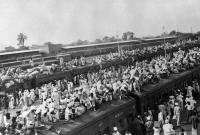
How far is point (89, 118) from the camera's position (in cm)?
1286

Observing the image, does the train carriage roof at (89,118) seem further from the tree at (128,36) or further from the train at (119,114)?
the tree at (128,36)

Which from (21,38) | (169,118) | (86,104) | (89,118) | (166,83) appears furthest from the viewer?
(21,38)

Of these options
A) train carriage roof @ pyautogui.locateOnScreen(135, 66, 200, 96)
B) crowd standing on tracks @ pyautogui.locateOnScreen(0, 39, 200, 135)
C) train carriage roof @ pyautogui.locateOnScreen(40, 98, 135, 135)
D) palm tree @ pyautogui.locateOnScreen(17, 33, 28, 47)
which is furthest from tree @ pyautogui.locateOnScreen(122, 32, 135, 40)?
train carriage roof @ pyautogui.locateOnScreen(40, 98, 135, 135)

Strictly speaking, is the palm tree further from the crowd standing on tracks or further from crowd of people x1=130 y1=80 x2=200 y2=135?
crowd of people x1=130 y1=80 x2=200 y2=135

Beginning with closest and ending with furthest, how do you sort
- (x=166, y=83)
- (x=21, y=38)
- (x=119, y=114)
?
(x=119, y=114) < (x=166, y=83) < (x=21, y=38)

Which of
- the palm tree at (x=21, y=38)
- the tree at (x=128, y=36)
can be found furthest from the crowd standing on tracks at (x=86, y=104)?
the tree at (x=128, y=36)

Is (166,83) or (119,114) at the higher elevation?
(166,83)

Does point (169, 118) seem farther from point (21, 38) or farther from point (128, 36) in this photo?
point (128, 36)

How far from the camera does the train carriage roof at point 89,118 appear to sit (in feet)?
37.2

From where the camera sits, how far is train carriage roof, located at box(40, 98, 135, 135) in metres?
11.3

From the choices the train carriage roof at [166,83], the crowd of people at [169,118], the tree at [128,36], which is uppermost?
the tree at [128,36]

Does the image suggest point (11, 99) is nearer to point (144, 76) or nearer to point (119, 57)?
point (144, 76)

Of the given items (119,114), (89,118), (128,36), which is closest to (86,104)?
(89,118)

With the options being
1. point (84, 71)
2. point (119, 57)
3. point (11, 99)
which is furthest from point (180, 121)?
point (119, 57)
